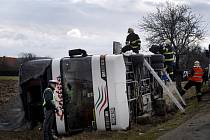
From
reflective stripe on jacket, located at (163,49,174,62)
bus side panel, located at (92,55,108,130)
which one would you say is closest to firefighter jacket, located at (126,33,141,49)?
reflective stripe on jacket, located at (163,49,174,62)

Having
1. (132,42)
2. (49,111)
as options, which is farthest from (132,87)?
(132,42)

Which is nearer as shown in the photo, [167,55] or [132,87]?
[132,87]

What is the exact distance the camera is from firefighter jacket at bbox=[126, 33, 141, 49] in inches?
580

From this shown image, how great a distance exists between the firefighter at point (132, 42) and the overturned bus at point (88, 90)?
6.38 feet

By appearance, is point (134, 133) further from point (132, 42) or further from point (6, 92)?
point (6, 92)

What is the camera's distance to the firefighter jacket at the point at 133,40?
14.7m

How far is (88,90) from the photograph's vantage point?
11539 millimetres

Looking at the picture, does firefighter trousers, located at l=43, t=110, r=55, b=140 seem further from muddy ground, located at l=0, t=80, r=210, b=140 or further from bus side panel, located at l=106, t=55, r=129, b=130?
bus side panel, located at l=106, t=55, r=129, b=130

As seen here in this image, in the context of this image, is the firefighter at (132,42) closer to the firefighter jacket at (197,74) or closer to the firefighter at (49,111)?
the firefighter jacket at (197,74)

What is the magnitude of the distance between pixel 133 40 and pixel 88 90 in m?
3.92

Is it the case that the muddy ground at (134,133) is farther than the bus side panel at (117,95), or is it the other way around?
the bus side panel at (117,95)

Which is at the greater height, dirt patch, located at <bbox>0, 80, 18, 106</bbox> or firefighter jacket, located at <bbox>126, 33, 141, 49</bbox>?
firefighter jacket, located at <bbox>126, 33, 141, 49</bbox>

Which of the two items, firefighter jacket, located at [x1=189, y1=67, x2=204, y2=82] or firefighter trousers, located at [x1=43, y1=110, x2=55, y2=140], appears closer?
firefighter trousers, located at [x1=43, y1=110, x2=55, y2=140]

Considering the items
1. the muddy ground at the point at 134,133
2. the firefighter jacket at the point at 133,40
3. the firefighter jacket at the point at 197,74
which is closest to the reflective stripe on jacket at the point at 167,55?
the firefighter jacket at the point at 197,74
